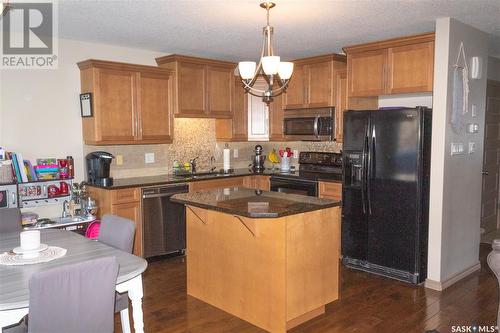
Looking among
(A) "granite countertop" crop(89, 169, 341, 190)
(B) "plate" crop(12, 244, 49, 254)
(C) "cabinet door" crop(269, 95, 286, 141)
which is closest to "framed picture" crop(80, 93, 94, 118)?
(A) "granite countertop" crop(89, 169, 341, 190)

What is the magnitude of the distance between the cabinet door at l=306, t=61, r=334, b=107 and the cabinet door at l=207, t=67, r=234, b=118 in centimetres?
104

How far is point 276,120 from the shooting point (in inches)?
232

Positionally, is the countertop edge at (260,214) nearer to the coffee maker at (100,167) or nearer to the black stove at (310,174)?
the coffee maker at (100,167)

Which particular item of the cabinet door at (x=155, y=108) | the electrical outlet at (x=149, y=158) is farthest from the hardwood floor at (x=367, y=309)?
the cabinet door at (x=155, y=108)

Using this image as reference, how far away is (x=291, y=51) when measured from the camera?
5203mm

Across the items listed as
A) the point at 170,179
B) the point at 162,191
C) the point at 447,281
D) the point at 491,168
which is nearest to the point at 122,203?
Answer: the point at 162,191

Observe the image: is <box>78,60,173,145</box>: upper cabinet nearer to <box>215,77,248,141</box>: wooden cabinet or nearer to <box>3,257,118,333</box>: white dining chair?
<box>215,77,248,141</box>: wooden cabinet

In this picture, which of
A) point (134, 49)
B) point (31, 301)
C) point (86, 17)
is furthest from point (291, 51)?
point (31, 301)

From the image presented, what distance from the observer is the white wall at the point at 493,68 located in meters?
5.62

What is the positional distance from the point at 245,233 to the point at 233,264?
0.98 ft

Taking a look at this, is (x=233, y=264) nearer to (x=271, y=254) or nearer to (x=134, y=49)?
(x=271, y=254)

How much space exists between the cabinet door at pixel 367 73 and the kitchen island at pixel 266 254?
1.64m

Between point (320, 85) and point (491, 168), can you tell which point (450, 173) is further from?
point (491, 168)

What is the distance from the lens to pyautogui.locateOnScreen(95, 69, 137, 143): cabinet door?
456cm
